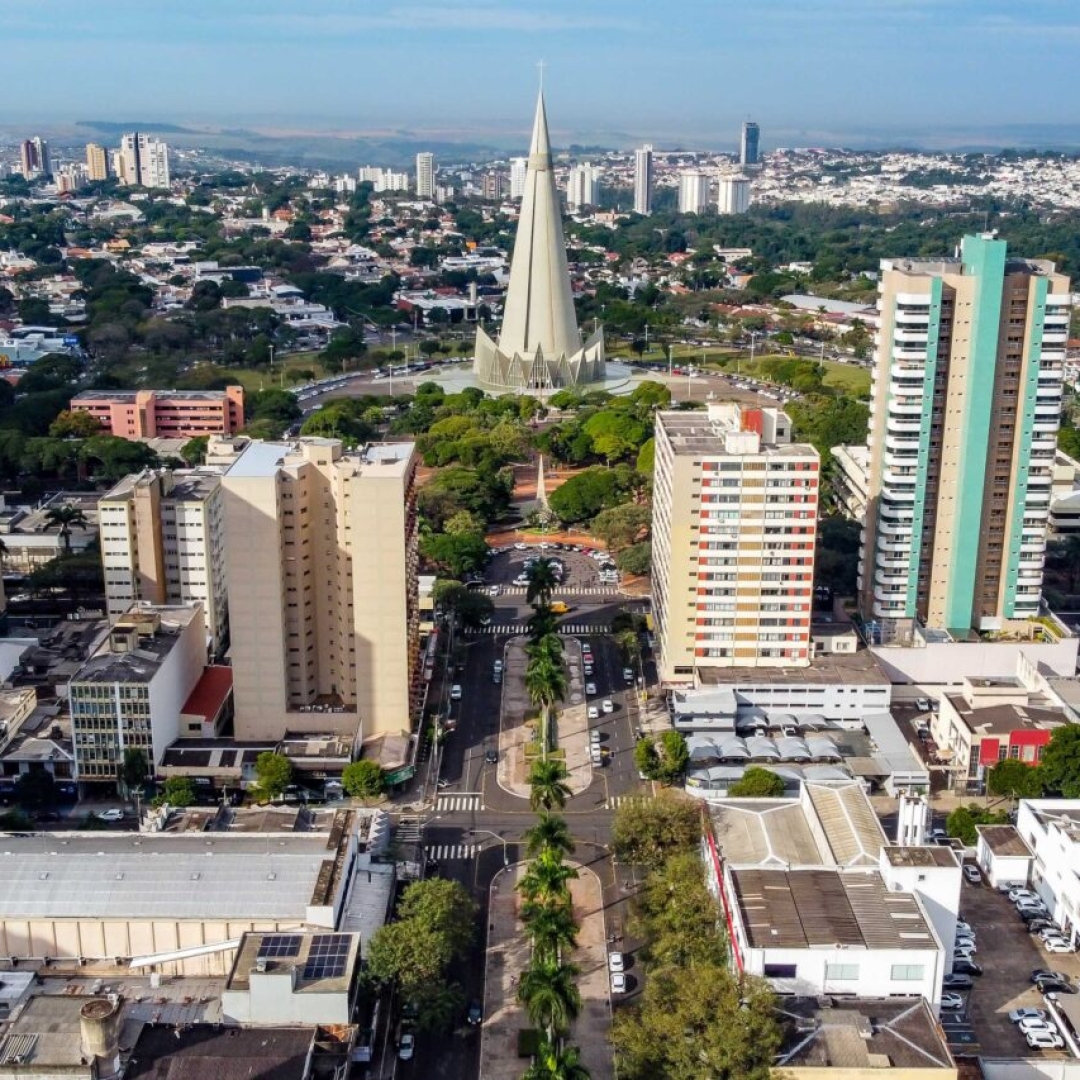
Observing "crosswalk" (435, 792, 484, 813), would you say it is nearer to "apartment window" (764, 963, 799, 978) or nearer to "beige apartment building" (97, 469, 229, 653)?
"beige apartment building" (97, 469, 229, 653)

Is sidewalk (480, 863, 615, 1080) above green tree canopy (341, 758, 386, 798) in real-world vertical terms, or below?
below

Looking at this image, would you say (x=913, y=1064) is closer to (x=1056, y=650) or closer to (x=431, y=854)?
(x=431, y=854)

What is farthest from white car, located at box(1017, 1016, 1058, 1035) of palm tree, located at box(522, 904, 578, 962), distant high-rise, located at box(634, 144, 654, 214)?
distant high-rise, located at box(634, 144, 654, 214)

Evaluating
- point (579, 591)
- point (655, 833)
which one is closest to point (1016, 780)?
point (655, 833)

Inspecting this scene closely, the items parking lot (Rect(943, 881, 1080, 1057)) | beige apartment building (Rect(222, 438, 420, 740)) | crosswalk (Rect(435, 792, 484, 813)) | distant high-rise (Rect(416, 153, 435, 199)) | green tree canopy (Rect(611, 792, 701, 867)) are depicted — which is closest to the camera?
parking lot (Rect(943, 881, 1080, 1057))

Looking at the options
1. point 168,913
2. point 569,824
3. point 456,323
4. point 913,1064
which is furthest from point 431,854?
point 456,323
